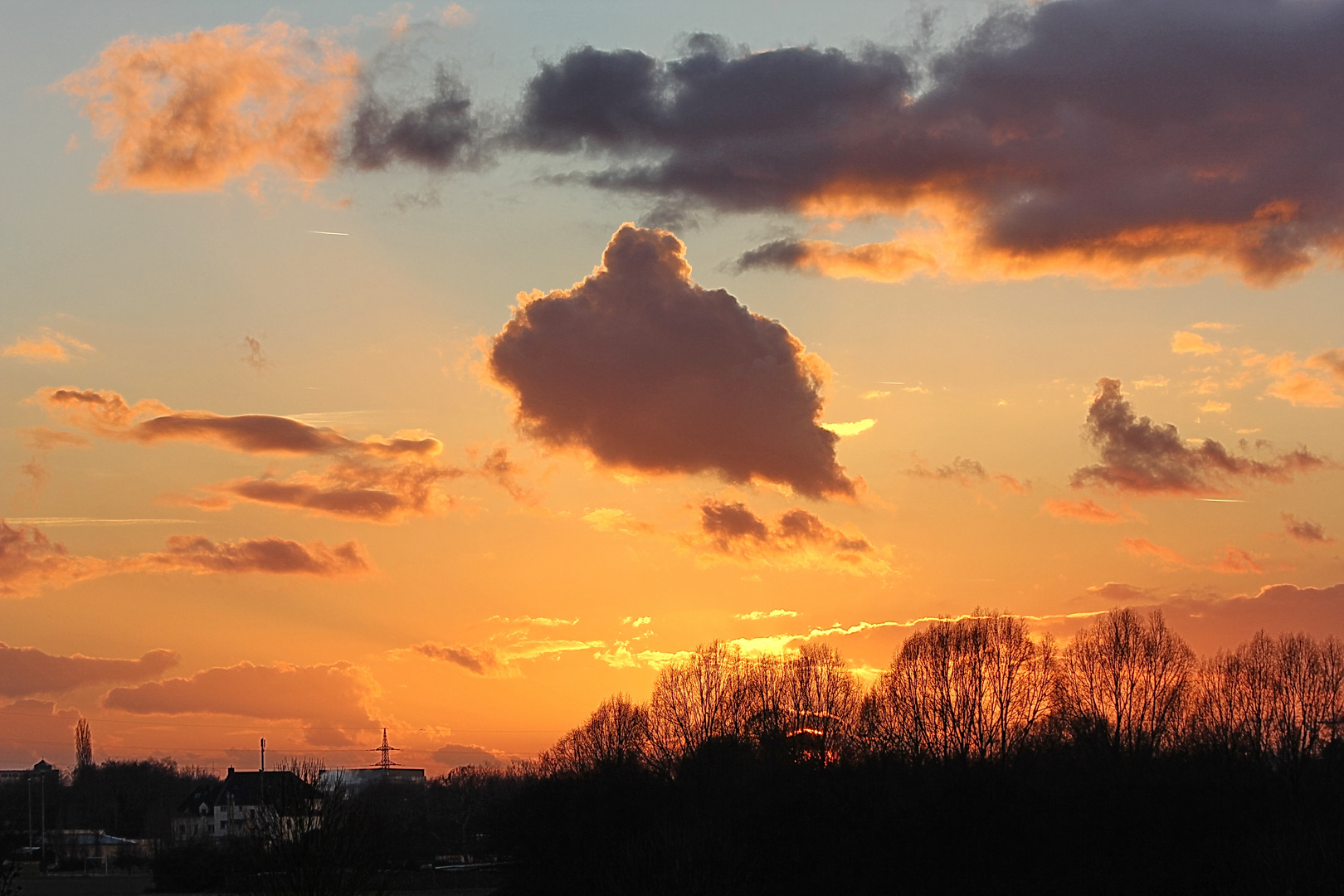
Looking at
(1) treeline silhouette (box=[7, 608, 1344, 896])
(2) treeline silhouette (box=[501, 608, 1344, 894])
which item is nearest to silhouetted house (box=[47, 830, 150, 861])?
(1) treeline silhouette (box=[7, 608, 1344, 896])

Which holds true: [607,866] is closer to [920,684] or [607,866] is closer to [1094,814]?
[1094,814]

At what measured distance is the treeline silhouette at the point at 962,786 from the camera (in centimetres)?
7200

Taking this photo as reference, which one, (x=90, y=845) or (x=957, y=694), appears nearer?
(x=957, y=694)

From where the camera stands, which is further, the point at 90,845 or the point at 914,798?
the point at 90,845

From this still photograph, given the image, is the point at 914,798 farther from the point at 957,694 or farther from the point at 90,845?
the point at 90,845

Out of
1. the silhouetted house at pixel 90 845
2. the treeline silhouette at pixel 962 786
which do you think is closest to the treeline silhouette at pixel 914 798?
the treeline silhouette at pixel 962 786

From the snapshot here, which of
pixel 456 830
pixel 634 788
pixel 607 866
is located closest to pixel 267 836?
pixel 607 866

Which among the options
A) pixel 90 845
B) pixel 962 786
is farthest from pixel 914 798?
pixel 90 845

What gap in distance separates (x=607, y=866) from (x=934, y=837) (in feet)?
68.3

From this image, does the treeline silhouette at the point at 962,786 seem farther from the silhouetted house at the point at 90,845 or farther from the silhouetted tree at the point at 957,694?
the silhouetted house at the point at 90,845

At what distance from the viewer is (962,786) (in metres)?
83.1

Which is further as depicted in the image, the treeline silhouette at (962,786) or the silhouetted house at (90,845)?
the silhouetted house at (90,845)

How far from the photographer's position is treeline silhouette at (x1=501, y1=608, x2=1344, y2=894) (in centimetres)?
7200

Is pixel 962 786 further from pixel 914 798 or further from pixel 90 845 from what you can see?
pixel 90 845
